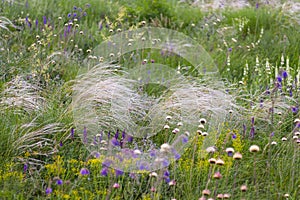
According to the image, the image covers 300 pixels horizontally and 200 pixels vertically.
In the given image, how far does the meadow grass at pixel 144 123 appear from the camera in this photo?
279 cm

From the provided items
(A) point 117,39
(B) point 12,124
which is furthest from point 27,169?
(A) point 117,39

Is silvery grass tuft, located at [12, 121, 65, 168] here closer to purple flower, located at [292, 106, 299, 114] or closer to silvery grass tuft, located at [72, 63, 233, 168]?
silvery grass tuft, located at [72, 63, 233, 168]

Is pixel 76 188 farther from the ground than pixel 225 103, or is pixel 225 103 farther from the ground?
pixel 225 103

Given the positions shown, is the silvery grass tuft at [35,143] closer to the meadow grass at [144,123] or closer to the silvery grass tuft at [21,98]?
the meadow grass at [144,123]

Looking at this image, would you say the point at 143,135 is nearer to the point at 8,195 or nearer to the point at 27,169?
the point at 27,169

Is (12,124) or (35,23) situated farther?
(35,23)

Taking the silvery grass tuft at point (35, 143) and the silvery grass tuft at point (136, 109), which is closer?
the silvery grass tuft at point (35, 143)

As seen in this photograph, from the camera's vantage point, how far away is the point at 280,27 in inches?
254

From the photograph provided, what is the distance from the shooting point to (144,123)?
12.1ft

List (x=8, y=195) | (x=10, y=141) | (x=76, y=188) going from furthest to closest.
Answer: (x=10, y=141) → (x=76, y=188) → (x=8, y=195)

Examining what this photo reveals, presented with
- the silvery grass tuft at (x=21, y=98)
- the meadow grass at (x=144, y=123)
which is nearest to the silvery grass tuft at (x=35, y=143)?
the meadow grass at (x=144, y=123)

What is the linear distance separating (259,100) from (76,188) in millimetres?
1984

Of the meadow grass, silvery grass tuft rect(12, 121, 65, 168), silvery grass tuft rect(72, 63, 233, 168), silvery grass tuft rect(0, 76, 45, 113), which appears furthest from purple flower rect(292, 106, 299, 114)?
silvery grass tuft rect(0, 76, 45, 113)

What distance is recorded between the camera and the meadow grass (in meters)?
2.79
